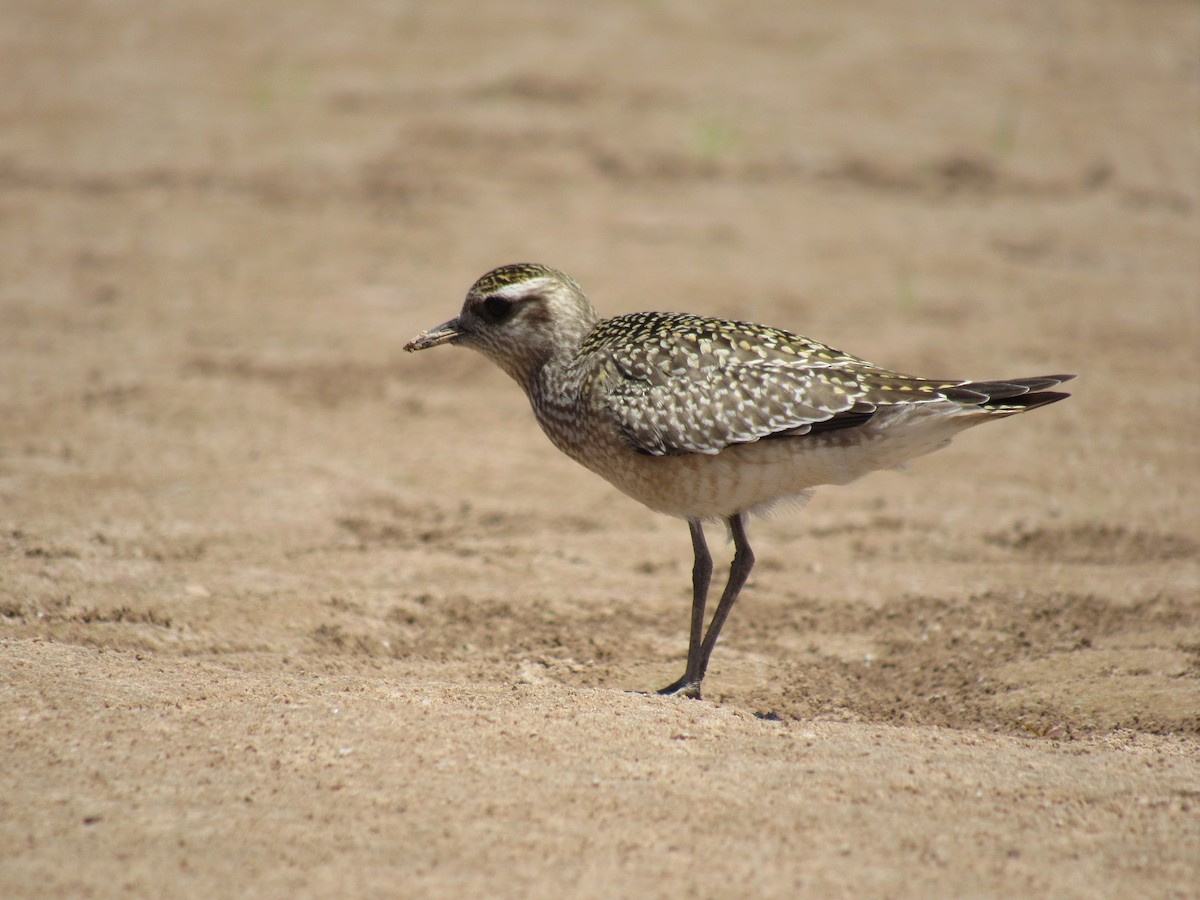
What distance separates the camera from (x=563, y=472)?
8.94 meters

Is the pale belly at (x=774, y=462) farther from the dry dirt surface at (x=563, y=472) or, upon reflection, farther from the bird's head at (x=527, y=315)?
the dry dirt surface at (x=563, y=472)

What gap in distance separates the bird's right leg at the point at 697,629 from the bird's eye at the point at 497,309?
1.38 m

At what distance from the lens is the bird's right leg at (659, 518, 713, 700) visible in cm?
588

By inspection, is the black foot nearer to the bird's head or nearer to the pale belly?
the pale belly

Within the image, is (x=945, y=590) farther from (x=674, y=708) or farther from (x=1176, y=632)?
(x=674, y=708)

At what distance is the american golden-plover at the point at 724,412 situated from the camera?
5.71 m

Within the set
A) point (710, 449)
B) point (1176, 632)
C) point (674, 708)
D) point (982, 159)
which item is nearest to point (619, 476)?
point (710, 449)

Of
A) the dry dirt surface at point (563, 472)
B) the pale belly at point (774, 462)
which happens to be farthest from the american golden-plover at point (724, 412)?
the dry dirt surface at point (563, 472)

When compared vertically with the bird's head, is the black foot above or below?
below

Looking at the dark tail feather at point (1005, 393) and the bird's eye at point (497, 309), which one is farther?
the bird's eye at point (497, 309)

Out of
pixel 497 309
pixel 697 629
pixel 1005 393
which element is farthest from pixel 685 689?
pixel 497 309

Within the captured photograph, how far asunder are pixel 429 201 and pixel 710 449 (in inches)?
330

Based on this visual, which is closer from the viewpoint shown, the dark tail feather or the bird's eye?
the dark tail feather

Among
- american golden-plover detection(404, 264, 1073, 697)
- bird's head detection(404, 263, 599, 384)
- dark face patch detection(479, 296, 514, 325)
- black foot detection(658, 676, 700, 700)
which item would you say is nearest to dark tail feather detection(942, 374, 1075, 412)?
american golden-plover detection(404, 264, 1073, 697)
